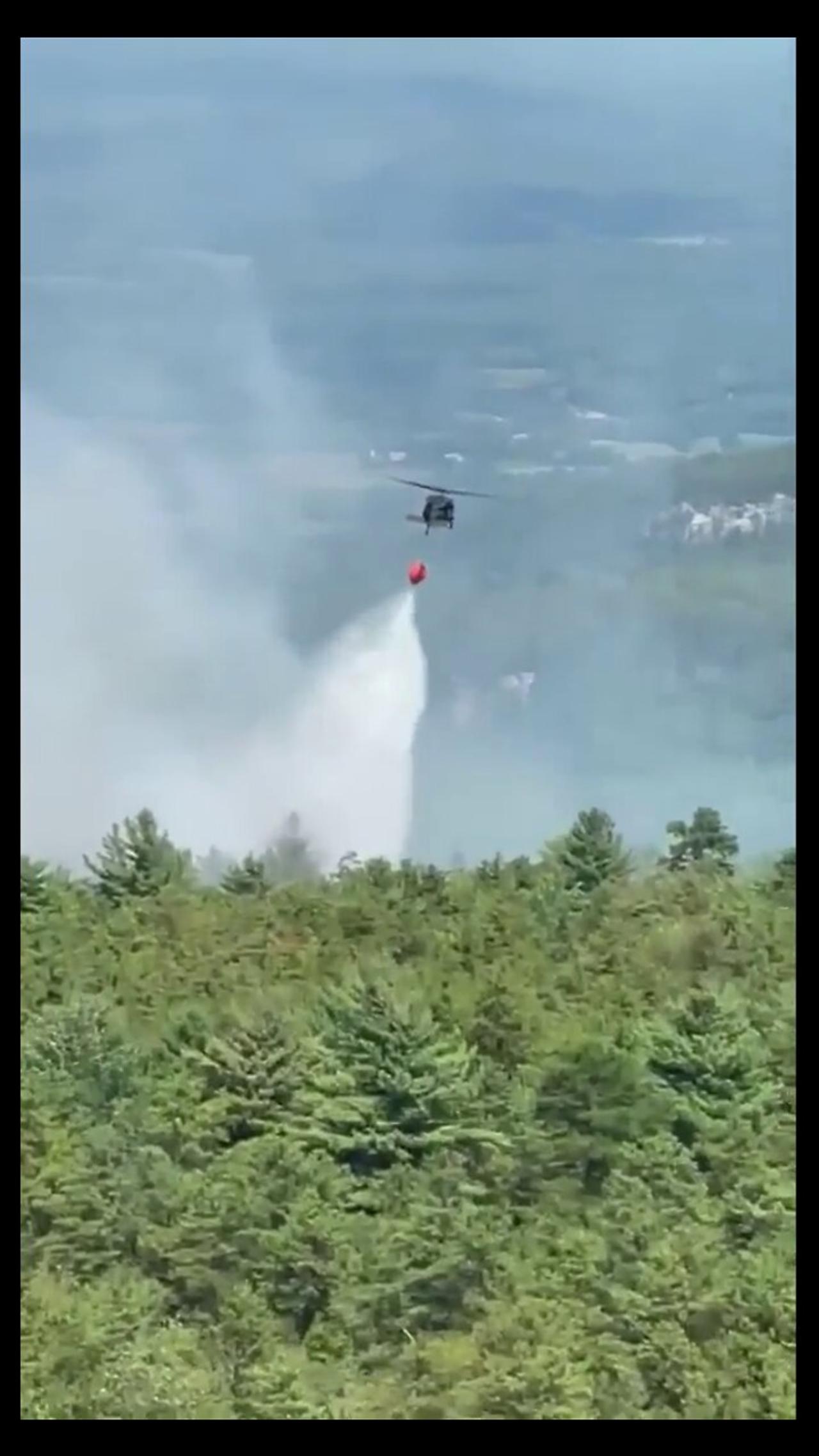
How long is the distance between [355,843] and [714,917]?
22.0 inches

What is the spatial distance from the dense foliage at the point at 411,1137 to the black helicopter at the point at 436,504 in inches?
20.0

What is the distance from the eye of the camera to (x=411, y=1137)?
2.49 meters

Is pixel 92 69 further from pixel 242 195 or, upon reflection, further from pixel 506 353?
pixel 506 353

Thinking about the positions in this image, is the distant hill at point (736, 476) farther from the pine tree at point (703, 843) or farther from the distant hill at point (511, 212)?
the pine tree at point (703, 843)

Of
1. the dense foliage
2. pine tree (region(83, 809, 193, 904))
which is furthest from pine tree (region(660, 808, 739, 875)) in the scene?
pine tree (region(83, 809, 193, 904))

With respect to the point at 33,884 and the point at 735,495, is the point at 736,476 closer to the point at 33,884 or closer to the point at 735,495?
the point at 735,495

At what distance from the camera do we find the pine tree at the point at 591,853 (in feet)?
8.55

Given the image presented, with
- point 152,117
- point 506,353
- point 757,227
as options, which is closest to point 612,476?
point 506,353

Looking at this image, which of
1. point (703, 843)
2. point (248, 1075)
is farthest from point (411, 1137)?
point (703, 843)

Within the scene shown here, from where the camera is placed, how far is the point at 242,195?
2.60 m

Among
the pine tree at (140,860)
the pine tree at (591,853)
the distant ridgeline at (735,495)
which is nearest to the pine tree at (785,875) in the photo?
the pine tree at (591,853)

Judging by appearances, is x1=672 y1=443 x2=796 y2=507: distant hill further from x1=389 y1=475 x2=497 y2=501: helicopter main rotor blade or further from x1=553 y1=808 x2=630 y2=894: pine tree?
x1=553 y1=808 x2=630 y2=894: pine tree

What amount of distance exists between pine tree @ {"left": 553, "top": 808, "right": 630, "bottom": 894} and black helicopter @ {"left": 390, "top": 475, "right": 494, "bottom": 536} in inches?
19.7

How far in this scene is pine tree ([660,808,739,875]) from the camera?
2.62 meters
